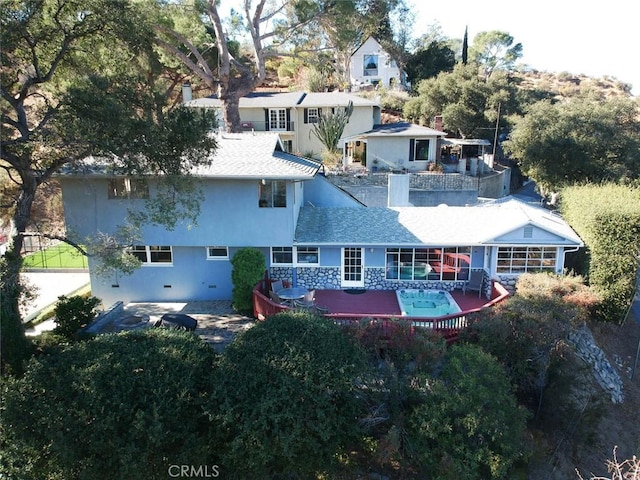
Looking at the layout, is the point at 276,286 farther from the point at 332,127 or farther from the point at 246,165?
the point at 332,127

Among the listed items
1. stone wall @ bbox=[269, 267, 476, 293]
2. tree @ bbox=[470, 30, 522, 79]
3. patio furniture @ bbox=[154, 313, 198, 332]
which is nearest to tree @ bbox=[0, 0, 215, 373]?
patio furniture @ bbox=[154, 313, 198, 332]

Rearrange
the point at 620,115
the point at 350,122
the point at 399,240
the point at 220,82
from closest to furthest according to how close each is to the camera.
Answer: the point at 399,240
the point at 620,115
the point at 220,82
the point at 350,122

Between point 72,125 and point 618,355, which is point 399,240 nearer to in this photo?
point 618,355

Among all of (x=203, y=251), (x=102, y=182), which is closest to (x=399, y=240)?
(x=203, y=251)

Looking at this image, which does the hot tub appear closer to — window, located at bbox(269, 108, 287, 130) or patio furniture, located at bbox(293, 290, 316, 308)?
patio furniture, located at bbox(293, 290, 316, 308)

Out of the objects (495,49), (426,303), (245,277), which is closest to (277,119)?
(245,277)
